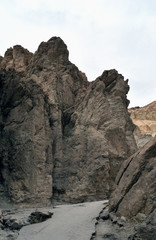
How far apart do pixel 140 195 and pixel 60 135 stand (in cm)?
1677

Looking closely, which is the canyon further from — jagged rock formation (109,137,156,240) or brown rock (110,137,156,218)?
jagged rock formation (109,137,156,240)

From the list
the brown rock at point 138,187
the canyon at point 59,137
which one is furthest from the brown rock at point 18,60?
the brown rock at point 138,187

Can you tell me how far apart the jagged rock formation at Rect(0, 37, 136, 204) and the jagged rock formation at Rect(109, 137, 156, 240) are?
391 inches

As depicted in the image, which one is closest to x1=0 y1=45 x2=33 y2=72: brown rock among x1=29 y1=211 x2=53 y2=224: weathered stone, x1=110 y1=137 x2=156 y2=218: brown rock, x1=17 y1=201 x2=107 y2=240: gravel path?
x1=29 y1=211 x2=53 y2=224: weathered stone

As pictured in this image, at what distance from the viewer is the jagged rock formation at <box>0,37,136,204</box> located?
78.4 ft

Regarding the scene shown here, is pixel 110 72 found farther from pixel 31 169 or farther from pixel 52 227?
pixel 52 227

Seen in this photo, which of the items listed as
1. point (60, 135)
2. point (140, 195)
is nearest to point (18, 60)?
point (60, 135)

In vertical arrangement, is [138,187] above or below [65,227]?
above

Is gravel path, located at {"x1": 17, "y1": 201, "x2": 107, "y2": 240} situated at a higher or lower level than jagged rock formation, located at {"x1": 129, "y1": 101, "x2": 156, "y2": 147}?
lower

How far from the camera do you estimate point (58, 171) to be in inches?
1030

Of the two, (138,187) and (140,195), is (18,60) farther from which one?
(140,195)

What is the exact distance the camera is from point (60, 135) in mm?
28203

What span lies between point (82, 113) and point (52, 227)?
17.0m

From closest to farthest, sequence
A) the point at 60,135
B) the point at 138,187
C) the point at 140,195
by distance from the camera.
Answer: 1. the point at 140,195
2. the point at 138,187
3. the point at 60,135
